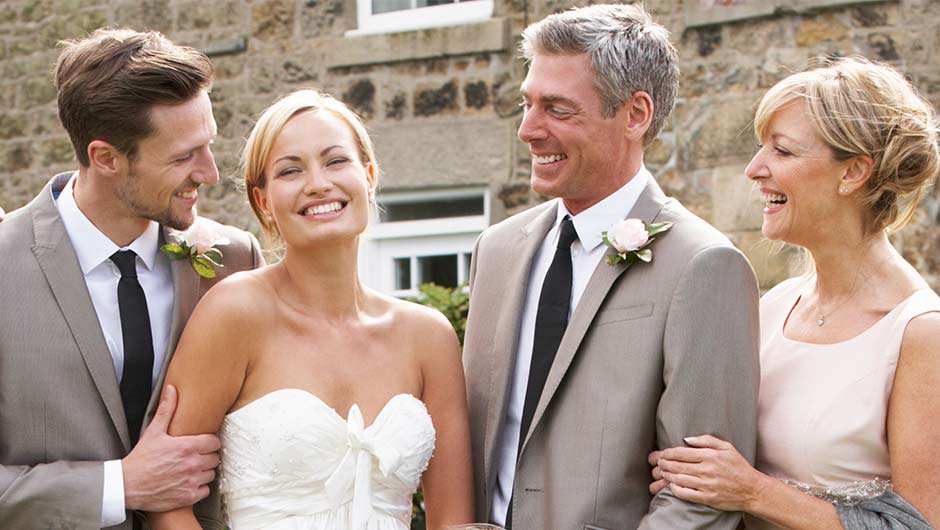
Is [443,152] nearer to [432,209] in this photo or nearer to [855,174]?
[432,209]

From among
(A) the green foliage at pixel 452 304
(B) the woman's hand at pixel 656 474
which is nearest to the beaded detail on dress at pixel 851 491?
(B) the woman's hand at pixel 656 474

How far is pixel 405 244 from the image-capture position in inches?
353

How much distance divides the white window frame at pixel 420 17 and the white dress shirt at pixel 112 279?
15.6 ft

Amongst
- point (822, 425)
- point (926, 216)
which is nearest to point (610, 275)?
point (822, 425)

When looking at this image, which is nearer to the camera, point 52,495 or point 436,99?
point 52,495

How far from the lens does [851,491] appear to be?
136 inches

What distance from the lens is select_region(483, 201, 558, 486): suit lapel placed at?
3.71 m

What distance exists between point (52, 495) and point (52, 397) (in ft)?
0.90

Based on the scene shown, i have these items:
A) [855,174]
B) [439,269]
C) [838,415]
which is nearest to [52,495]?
[838,415]

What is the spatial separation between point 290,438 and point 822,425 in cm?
149

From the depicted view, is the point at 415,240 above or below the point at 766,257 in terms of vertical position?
below

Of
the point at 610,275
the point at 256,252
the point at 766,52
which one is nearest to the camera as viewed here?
the point at 610,275

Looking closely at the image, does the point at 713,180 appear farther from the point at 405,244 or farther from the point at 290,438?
the point at 290,438

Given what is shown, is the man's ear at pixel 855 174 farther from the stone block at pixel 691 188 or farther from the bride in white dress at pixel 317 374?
the stone block at pixel 691 188
